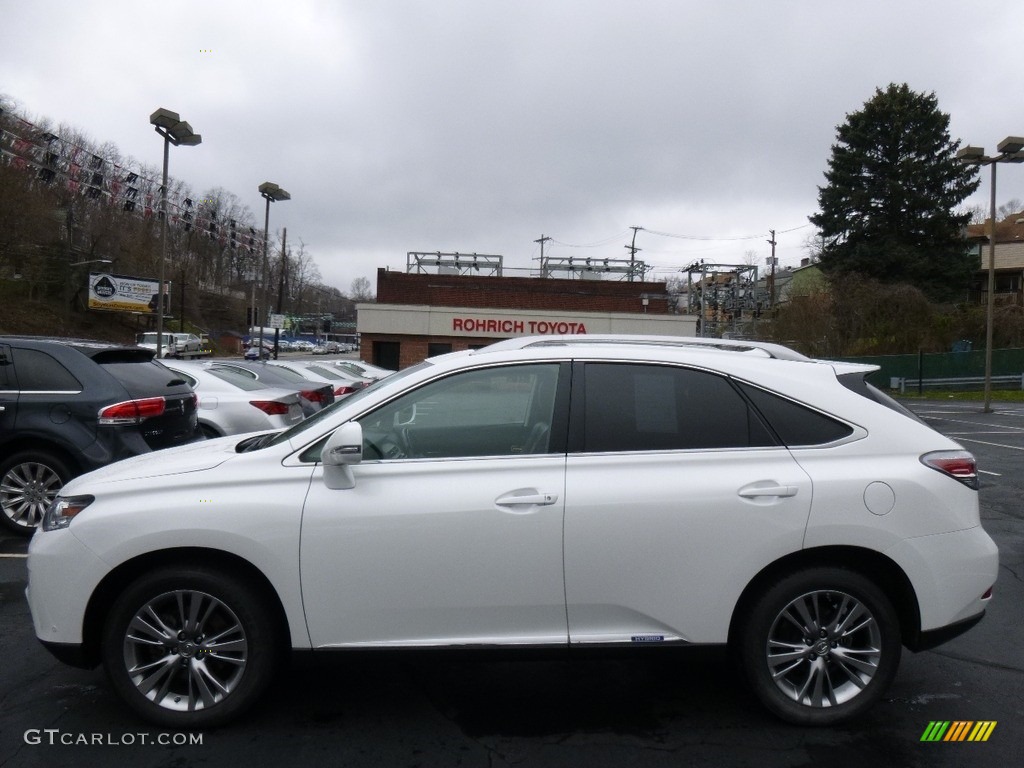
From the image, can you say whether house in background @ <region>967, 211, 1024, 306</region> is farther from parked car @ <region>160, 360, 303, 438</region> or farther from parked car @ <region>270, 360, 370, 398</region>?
parked car @ <region>160, 360, 303, 438</region>

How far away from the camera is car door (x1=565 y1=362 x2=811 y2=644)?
343 centimetres

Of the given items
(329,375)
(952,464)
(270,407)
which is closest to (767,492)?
(952,464)

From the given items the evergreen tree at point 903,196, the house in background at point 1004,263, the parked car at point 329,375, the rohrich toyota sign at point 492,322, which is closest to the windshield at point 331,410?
the parked car at point 329,375

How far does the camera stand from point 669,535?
3434mm

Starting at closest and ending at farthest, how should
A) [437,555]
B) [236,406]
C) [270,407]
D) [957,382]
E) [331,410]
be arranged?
[437,555], [331,410], [236,406], [270,407], [957,382]

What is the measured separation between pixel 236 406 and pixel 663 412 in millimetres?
7108

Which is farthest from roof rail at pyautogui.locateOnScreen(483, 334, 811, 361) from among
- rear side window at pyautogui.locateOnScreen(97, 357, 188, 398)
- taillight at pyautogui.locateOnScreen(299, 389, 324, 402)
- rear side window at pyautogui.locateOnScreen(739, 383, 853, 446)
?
taillight at pyautogui.locateOnScreen(299, 389, 324, 402)

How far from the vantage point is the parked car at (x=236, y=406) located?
9500 mm

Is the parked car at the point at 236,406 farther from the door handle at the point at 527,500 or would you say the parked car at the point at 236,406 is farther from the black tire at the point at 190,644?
the door handle at the point at 527,500

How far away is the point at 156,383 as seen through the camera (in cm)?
739

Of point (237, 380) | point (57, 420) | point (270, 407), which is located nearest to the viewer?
point (57, 420)

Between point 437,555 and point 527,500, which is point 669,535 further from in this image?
point 437,555

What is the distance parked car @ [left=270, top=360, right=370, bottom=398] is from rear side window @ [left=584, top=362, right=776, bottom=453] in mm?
10778

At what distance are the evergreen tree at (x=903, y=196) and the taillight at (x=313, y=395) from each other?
Result: 37.4 metres
